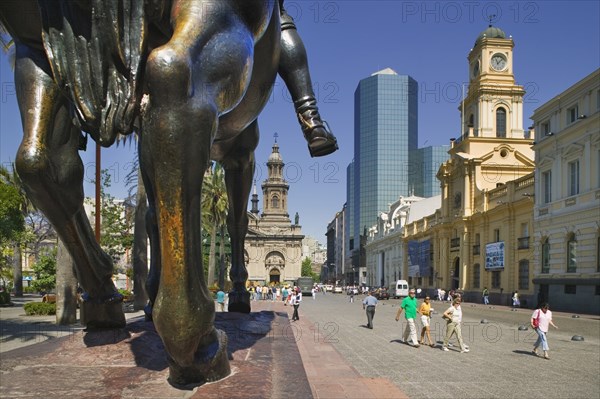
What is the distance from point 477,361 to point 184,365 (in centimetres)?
1295

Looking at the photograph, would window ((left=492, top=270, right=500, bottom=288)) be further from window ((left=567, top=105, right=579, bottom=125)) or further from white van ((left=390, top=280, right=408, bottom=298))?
window ((left=567, top=105, right=579, bottom=125))

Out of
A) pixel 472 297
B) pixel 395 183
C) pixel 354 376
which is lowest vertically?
pixel 472 297

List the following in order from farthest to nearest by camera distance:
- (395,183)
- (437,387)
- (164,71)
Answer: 1. (395,183)
2. (437,387)
3. (164,71)

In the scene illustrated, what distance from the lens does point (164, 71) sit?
1.71m

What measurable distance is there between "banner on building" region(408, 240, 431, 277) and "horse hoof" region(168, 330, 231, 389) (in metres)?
65.4

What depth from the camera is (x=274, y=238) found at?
113 meters

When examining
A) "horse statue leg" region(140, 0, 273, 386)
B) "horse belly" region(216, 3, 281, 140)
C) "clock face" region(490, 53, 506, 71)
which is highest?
"clock face" region(490, 53, 506, 71)

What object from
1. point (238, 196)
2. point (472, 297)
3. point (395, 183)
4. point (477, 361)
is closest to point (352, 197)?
point (395, 183)

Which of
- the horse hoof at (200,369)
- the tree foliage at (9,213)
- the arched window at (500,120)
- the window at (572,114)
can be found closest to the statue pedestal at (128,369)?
the horse hoof at (200,369)

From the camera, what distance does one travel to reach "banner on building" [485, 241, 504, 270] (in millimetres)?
46969

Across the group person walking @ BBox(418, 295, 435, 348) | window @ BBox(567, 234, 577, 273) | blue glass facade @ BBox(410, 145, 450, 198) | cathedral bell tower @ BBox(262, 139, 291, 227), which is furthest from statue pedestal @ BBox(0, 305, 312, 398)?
cathedral bell tower @ BBox(262, 139, 291, 227)

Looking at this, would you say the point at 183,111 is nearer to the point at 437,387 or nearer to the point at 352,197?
the point at 437,387

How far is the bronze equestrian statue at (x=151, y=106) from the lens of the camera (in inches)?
67.9

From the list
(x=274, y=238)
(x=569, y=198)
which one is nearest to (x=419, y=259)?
(x=569, y=198)
